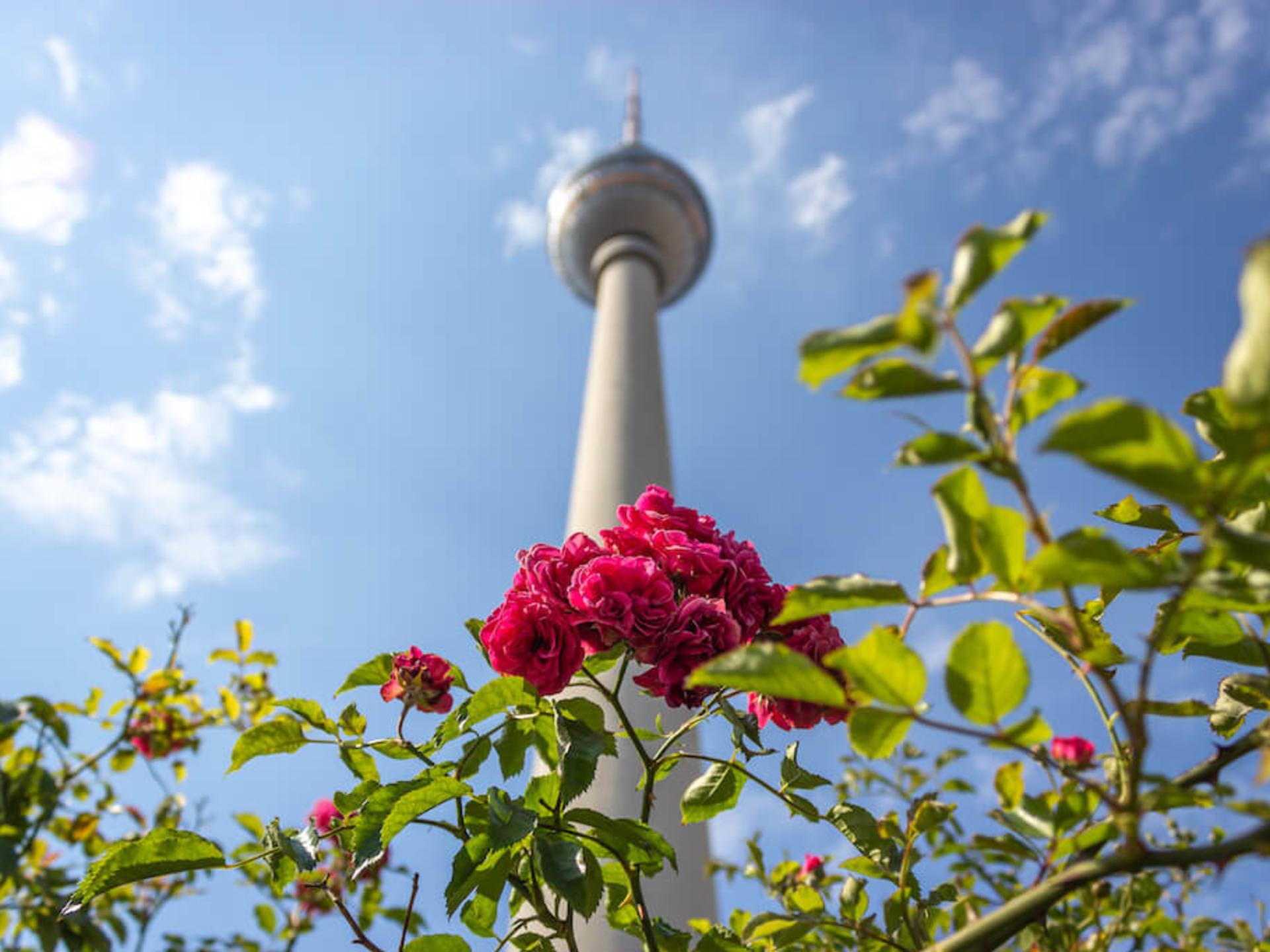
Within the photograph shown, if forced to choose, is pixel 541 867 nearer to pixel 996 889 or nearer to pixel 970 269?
pixel 970 269

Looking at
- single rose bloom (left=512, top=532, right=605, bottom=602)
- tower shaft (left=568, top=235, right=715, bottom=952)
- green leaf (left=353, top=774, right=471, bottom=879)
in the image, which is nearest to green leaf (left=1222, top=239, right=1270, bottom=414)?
single rose bloom (left=512, top=532, right=605, bottom=602)

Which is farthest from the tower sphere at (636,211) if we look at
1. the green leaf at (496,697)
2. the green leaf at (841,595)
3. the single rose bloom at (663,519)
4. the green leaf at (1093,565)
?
the green leaf at (1093,565)

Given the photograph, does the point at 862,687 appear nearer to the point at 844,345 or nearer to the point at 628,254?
the point at 844,345

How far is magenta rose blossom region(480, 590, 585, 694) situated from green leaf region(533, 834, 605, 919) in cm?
27

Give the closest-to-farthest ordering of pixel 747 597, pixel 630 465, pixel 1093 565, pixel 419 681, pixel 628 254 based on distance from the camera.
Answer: pixel 1093 565 → pixel 747 597 → pixel 419 681 → pixel 630 465 → pixel 628 254

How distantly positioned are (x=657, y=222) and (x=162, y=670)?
16778 mm

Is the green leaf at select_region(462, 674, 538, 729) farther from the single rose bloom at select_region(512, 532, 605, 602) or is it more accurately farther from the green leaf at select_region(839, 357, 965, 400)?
the green leaf at select_region(839, 357, 965, 400)

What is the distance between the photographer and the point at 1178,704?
1121 millimetres

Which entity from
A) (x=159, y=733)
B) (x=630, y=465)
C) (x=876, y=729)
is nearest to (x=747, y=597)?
(x=876, y=729)

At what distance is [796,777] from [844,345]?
1.14 meters

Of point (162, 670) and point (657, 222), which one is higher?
point (657, 222)

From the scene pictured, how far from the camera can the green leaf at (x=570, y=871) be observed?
1.24 m

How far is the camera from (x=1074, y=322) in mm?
774

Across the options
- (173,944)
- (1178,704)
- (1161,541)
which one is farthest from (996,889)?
(173,944)
